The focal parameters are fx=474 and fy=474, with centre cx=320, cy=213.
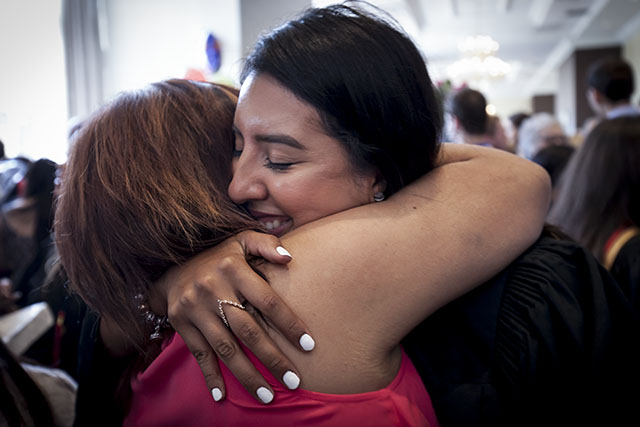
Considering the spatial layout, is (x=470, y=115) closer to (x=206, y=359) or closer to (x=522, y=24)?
(x=206, y=359)

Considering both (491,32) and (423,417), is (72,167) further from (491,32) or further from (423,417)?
(491,32)

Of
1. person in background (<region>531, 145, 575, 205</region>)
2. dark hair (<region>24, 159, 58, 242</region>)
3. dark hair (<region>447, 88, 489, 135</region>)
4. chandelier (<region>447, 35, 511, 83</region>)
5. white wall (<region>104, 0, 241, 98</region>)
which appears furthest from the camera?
chandelier (<region>447, 35, 511, 83</region>)

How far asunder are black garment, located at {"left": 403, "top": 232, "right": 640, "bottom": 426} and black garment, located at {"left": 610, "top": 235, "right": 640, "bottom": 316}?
581 millimetres

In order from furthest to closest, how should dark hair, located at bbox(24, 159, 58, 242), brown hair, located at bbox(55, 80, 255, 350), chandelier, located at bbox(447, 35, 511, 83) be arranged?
chandelier, located at bbox(447, 35, 511, 83) < dark hair, located at bbox(24, 159, 58, 242) < brown hair, located at bbox(55, 80, 255, 350)

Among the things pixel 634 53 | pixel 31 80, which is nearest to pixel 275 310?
pixel 31 80

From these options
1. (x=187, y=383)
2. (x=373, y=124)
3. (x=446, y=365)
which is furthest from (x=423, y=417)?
(x=373, y=124)

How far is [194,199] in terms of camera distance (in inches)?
34.3

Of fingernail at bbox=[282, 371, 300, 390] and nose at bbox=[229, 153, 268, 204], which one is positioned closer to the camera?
fingernail at bbox=[282, 371, 300, 390]

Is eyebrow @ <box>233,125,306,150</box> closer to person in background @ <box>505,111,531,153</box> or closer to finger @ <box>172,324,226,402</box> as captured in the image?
finger @ <box>172,324,226,402</box>

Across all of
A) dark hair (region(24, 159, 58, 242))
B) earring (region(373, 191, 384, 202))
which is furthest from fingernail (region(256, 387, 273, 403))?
dark hair (region(24, 159, 58, 242))

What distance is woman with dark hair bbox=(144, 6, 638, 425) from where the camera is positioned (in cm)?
86

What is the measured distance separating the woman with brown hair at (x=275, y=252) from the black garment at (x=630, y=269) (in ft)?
2.27

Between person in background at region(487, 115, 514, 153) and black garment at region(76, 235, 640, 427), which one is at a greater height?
black garment at region(76, 235, 640, 427)

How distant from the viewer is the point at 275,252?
0.75 meters
